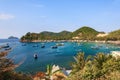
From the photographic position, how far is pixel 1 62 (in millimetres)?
6254

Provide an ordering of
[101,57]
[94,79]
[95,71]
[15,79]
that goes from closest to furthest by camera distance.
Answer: [15,79] → [94,79] → [95,71] → [101,57]

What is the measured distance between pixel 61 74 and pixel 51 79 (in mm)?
5846

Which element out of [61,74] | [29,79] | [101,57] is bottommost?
[61,74]

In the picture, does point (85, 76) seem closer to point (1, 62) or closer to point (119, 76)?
point (119, 76)

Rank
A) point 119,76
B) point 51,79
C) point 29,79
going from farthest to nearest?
1. point 51,79
2. point 119,76
3. point 29,79

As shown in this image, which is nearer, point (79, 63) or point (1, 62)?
point (1, 62)

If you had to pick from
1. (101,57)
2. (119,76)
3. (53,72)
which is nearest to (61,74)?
(53,72)

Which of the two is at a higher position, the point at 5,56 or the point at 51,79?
the point at 5,56

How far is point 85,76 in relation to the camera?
643 inches

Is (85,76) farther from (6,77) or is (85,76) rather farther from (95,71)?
(6,77)

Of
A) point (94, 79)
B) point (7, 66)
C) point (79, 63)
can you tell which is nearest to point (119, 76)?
point (94, 79)

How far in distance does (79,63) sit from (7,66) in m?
42.5

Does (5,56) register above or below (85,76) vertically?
above

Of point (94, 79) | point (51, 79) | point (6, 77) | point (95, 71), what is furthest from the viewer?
point (51, 79)
